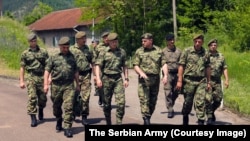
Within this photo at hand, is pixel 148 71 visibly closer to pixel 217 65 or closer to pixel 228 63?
pixel 217 65

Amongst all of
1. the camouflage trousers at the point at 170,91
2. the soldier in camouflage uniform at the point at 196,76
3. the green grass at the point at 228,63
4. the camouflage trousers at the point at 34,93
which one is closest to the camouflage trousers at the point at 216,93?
the soldier in camouflage uniform at the point at 196,76

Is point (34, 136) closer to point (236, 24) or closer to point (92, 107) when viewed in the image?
point (92, 107)

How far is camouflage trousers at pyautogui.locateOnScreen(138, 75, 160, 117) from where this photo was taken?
29.5ft

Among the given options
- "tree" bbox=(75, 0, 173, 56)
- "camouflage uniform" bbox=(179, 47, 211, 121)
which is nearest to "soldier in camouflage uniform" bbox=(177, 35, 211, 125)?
"camouflage uniform" bbox=(179, 47, 211, 121)

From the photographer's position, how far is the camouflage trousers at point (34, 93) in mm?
9477

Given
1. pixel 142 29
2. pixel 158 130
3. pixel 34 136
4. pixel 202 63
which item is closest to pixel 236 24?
pixel 142 29

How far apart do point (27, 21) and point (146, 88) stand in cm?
6994

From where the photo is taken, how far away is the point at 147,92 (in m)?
8.99

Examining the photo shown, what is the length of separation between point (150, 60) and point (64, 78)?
1.71 m

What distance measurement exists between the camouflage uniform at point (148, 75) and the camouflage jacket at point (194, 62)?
0.44 meters

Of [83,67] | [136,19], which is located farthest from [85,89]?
[136,19]

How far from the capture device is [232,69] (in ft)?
63.0

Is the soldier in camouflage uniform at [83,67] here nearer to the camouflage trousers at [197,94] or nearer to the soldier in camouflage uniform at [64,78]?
the soldier in camouflage uniform at [64,78]

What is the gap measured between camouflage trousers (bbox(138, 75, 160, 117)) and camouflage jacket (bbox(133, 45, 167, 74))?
155 millimetres
